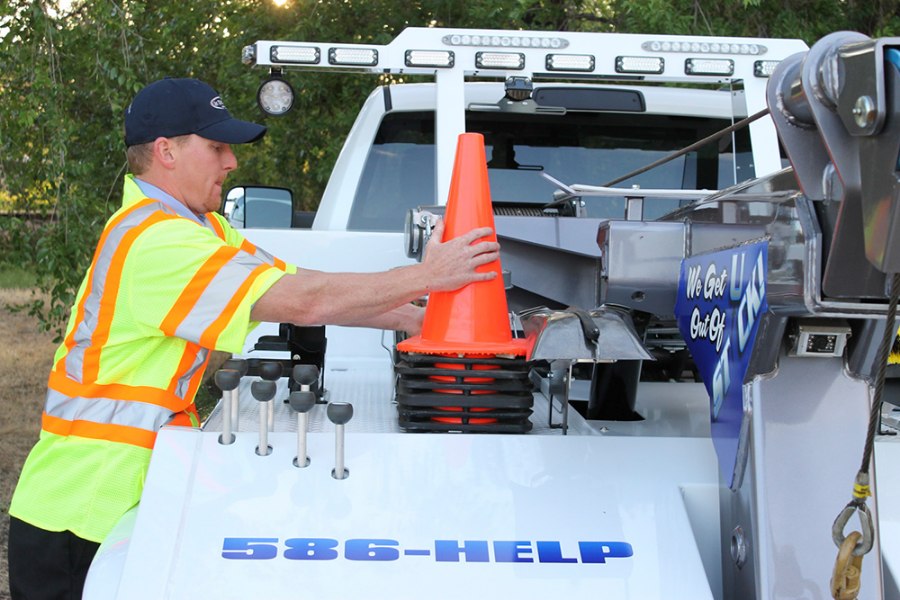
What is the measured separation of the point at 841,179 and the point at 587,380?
2203mm

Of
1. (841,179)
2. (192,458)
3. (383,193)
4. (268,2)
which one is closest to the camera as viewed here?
(841,179)

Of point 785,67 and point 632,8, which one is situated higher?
point 632,8

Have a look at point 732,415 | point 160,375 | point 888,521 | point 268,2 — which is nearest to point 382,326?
point 160,375

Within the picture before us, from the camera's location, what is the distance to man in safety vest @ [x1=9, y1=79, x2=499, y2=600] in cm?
242

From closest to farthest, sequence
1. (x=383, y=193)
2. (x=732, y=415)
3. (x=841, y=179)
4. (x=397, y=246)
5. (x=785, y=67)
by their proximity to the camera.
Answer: (x=841, y=179) → (x=785, y=67) → (x=732, y=415) → (x=397, y=246) → (x=383, y=193)

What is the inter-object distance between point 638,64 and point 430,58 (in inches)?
30.8

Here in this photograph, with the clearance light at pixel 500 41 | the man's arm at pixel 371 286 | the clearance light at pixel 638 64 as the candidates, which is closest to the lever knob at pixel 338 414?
the man's arm at pixel 371 286

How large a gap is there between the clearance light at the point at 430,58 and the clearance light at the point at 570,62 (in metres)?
0.37

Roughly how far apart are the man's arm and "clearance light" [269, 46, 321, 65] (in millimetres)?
1592

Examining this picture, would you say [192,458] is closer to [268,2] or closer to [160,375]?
[160,375]

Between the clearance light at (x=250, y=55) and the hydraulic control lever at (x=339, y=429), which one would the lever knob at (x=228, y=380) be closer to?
the hydraulic control lever at (x=339, y=429)

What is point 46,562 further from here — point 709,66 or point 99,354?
point 709,66

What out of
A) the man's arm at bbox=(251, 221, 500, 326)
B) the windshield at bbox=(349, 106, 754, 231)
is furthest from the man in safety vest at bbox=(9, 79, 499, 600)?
the windshield at bbox=(349, 106, 754, 231)

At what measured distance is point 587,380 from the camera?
12.2 ft
